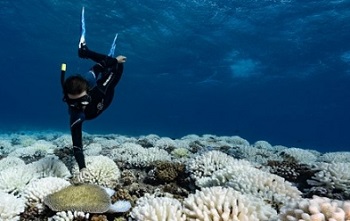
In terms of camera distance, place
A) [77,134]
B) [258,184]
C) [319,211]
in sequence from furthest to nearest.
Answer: [77,134], [258,184], [319,211]

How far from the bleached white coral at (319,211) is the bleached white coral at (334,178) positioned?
3.40 m

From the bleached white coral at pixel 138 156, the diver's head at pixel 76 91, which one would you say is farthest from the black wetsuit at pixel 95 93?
the bleached white coral at pixel 138 156

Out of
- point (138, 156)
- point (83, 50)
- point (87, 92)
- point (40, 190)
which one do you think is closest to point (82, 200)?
point (40, 190)

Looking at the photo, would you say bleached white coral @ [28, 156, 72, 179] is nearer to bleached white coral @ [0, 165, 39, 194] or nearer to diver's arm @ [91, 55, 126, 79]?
bleached white coral @ [0, 165, 39, 194]

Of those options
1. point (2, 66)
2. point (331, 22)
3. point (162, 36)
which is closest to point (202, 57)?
point (162, 36)

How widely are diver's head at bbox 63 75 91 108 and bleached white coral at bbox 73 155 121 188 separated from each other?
1.41 m

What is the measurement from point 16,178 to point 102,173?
1.77 meters

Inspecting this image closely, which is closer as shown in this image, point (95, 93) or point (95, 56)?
point (95, 93)

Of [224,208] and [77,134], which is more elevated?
[77,134]

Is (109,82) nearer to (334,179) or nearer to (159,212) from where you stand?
(159,212)

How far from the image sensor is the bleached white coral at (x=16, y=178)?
5773mm

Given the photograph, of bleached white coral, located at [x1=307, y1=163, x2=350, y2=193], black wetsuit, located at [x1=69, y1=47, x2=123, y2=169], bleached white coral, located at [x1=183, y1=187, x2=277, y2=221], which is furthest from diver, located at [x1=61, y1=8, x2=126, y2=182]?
bleached white coral, located at [x1=307, y1=163, x2=350, y2=193]

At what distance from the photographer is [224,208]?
133 inches

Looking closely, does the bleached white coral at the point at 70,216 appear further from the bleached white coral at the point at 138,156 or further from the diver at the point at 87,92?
the bleached white coral at the point at 138,156
